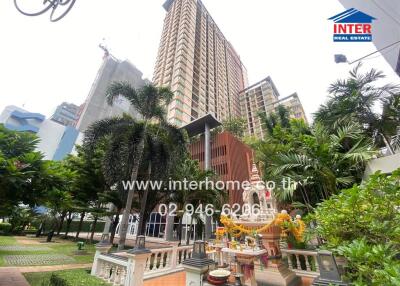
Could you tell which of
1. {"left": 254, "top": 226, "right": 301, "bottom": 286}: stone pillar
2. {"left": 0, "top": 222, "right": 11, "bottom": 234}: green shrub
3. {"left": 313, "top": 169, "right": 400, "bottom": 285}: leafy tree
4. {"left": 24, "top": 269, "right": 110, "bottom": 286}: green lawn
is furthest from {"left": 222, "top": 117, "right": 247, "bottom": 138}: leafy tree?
{"left": 0, "top": 222, "right": 11, "bottom": 234}: green shrub

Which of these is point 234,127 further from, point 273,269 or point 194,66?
point 273,269

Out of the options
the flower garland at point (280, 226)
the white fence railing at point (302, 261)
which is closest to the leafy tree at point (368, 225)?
the flower garland at point (280, 226)

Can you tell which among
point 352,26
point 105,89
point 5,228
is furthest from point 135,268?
point 105,89

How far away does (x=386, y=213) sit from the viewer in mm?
2947

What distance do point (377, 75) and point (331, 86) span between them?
1.95 m

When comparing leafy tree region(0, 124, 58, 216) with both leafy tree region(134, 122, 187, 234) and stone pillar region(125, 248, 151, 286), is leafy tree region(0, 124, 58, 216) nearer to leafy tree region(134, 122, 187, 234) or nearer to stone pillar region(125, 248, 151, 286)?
stone pillar region(125, 248, 151, 286)

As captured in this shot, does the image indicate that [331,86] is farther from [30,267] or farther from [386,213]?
[30,267]

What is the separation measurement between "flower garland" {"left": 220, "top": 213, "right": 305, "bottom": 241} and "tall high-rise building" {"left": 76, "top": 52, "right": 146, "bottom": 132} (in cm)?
4700

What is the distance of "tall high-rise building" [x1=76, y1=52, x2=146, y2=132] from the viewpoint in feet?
163

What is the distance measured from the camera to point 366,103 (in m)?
9.29

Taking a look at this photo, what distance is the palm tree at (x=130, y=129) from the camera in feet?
35.7

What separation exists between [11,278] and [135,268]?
4.76 metres

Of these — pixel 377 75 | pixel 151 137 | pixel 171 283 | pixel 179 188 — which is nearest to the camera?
pixel 171 283

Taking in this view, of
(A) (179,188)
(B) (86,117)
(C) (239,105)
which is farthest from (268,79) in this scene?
(A) (179,188)
